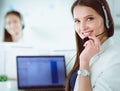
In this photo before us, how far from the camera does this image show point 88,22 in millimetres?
1252

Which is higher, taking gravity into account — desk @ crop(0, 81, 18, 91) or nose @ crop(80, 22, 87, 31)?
nose @ crop(80, 22, 87, 31)

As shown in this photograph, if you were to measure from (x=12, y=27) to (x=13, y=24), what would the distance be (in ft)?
0.07

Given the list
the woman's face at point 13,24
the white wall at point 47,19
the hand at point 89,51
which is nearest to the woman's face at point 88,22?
the hand at point 89,51

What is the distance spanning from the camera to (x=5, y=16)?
5.90 ft

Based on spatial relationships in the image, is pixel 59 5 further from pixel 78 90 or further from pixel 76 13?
pixel 78 90

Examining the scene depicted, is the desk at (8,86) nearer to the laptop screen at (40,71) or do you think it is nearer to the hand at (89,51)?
the laptop screen at (40,71)

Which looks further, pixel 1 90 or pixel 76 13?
pixel 1 90

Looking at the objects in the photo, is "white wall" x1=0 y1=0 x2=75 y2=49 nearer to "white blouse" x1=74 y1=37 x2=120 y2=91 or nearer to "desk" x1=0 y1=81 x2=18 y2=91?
"desk" x1=0 y1=81 x2=18 y2=91

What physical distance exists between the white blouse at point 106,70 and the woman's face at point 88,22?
0.20 metres

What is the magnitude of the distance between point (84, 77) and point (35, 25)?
0.92 m

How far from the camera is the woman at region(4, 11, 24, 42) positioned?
179 cm

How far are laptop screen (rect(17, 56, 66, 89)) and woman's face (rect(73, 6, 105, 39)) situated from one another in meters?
0.55

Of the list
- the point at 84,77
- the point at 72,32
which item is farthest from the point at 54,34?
the point at 84,77

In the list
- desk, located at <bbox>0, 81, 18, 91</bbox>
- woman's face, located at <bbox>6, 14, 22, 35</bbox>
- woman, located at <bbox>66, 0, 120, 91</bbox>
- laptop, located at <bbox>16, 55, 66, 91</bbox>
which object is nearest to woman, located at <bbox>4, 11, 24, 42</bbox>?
woman's face, located at <bbox>6, 14, 22, 35</bbox>
